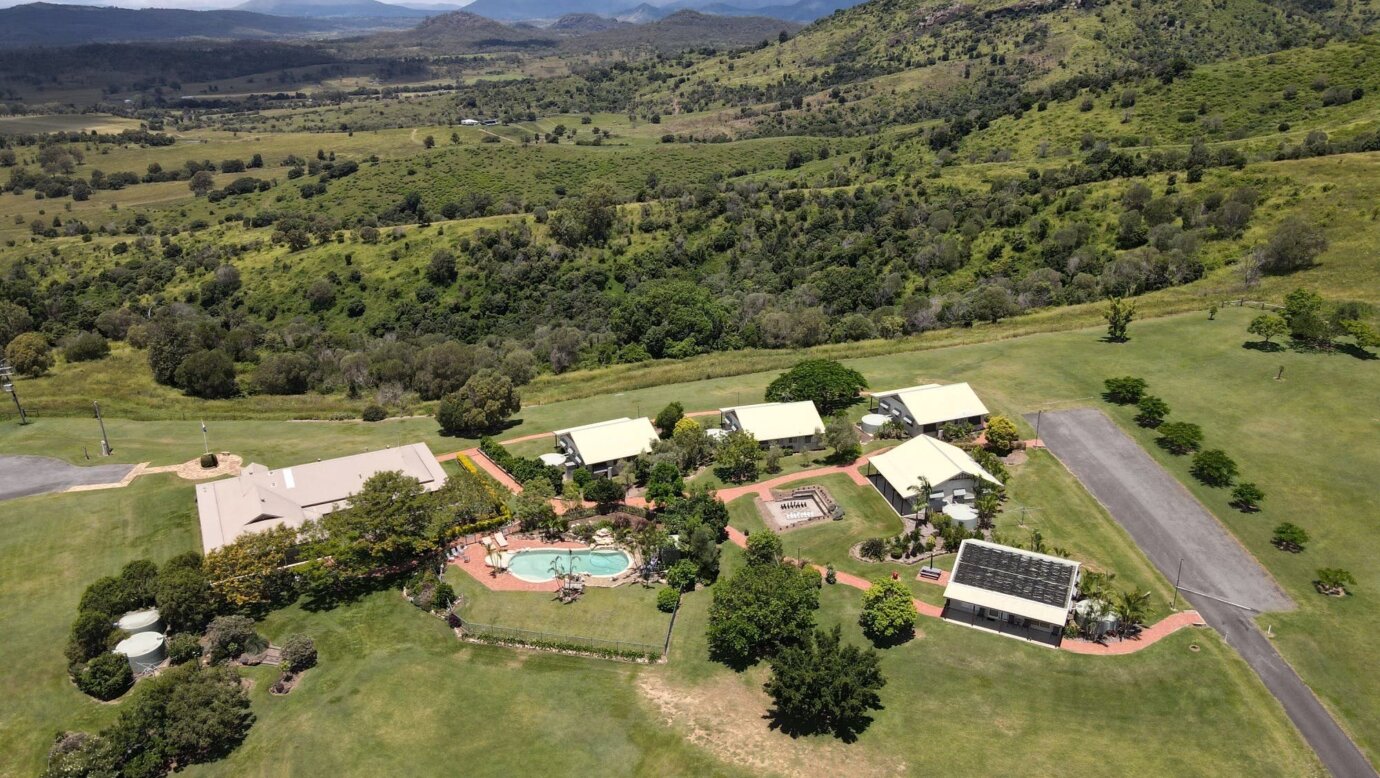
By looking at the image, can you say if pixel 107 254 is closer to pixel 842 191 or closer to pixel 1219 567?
pixel 842 191

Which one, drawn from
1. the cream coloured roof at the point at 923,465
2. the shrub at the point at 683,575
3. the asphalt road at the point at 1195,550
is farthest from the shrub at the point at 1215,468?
the shrub at the point at 683,575

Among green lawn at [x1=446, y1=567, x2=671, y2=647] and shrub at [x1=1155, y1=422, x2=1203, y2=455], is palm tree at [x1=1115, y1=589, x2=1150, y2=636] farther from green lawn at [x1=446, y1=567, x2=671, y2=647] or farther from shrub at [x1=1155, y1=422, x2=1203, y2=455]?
green lawn at [x1=446, y1=567, x2=671, y2=647]

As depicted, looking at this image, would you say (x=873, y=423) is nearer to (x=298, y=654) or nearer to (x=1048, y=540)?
(x=1048, y=540)

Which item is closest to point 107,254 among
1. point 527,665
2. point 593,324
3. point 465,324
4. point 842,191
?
point 465,324

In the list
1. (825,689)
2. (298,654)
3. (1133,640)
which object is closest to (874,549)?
(1133,640)

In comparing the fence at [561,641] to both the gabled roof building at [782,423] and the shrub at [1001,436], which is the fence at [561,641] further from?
the shrub at [1001,436]

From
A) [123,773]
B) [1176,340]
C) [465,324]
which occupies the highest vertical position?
[1176,340]
